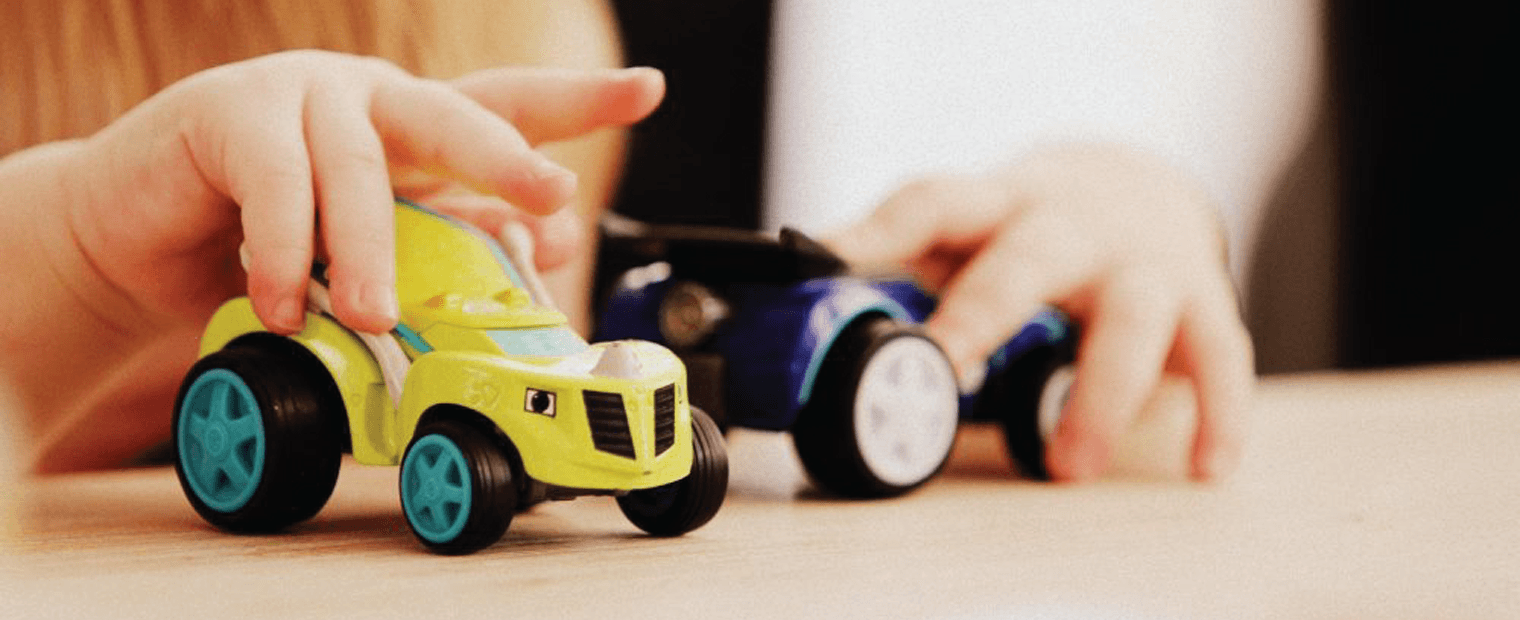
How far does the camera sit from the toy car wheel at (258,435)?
0.43 m

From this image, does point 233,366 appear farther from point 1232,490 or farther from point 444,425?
point 1232,490

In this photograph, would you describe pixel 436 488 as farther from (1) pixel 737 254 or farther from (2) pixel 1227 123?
(2) pixel 1227 123

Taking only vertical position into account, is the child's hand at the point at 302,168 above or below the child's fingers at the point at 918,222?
above

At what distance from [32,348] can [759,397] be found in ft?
1.06

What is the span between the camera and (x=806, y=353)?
562mm

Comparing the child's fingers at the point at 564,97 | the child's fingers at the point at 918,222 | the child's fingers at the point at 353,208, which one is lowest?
the child's fingers at the point at 918,222

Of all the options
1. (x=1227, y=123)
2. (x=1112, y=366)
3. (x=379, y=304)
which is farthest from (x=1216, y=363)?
(x=1227, y=123)

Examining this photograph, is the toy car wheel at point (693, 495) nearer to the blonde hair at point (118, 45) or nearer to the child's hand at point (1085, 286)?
the child's hand at point (1085, 286)

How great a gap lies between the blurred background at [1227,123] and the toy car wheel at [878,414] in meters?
0.68

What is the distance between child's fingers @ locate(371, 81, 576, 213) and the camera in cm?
45

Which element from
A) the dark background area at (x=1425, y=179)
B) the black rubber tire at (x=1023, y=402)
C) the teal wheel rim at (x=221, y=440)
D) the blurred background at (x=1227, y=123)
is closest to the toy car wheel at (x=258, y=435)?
the teal wheel rim at (x=221, y=440)

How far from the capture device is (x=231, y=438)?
0.45 meters

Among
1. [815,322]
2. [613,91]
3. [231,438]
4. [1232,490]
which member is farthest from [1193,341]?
[231,438]

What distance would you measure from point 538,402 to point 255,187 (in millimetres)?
127
